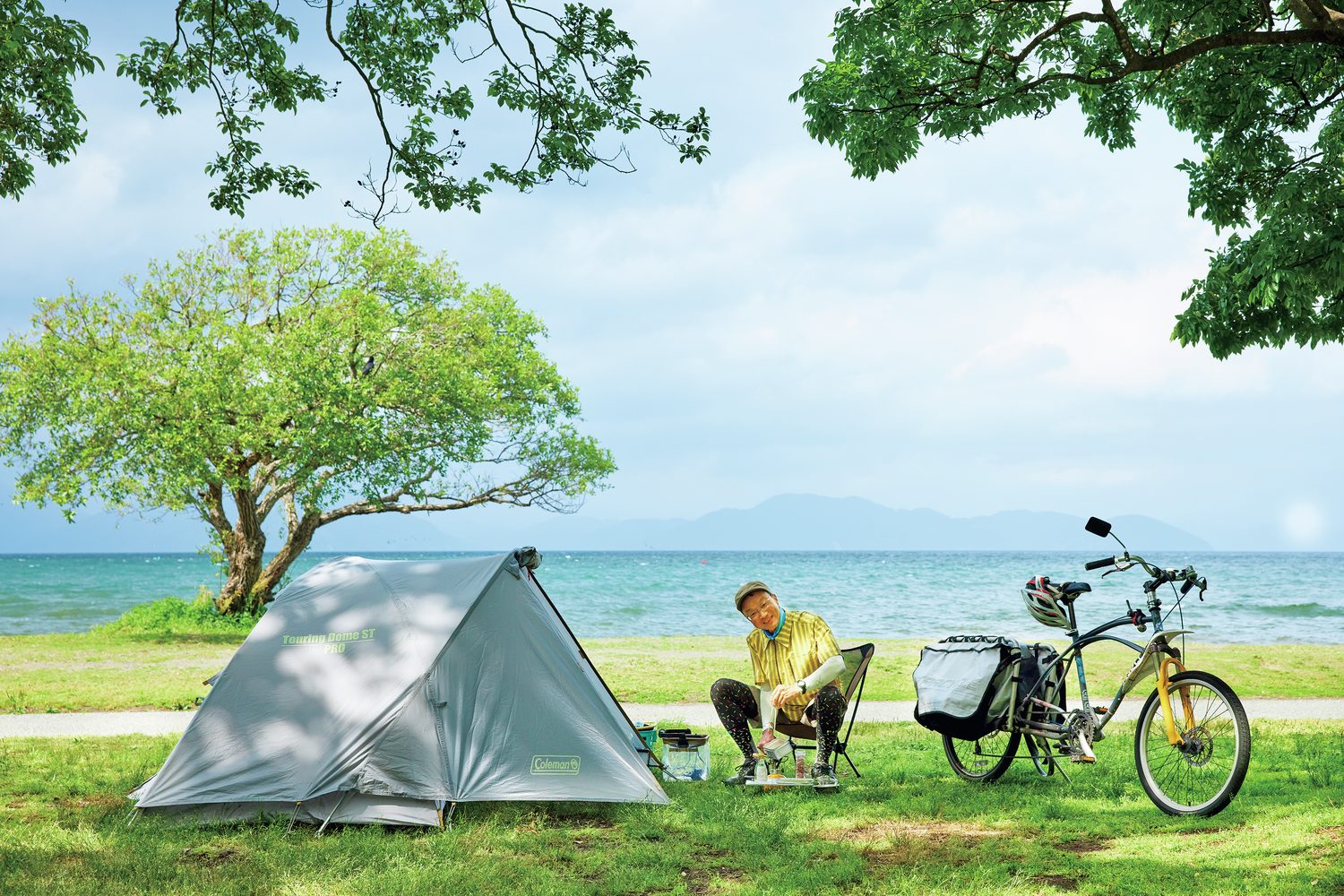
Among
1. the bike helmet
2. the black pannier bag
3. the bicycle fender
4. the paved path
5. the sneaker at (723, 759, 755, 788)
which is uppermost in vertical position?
the bike helmet

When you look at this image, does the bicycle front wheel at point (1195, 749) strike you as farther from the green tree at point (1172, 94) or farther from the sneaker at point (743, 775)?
the green tree at point (1172, 94)

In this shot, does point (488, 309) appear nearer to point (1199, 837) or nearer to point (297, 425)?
point (297, 425)

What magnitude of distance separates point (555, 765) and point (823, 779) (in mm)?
1674

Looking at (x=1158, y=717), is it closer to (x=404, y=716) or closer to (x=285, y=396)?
(x=404, y=716)

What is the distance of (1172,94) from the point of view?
8719mm

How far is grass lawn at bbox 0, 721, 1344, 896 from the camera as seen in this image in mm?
4410

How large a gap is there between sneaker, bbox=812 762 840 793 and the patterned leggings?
4 cm

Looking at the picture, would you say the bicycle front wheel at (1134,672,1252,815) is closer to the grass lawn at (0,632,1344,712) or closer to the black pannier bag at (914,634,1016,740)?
the black pannier bag at (914,634,1016,740)

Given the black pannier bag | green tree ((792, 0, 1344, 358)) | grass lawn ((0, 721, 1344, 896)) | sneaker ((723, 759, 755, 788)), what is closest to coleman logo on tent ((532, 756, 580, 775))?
grass lawn ((0, 721, 1344, 896))

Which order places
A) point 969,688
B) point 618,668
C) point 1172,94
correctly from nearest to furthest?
1. point 969,688
2. point 1172,94
3. point 618,668

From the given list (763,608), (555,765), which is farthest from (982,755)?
(555,765)

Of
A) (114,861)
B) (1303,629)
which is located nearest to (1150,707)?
(114,861)

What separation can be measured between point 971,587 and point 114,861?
43772 mm

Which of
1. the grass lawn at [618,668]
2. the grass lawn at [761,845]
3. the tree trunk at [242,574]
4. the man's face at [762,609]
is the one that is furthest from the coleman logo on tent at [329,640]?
the tree trunk at [242,574]
